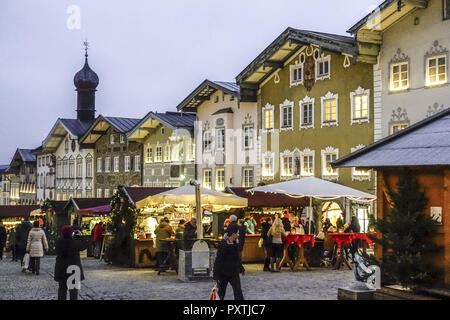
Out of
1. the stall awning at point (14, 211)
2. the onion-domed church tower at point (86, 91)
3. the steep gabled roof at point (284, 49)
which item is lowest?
the stall awning at point (14, 211)

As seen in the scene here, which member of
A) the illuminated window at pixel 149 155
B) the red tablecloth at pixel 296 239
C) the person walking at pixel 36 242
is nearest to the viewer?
the person walking at pixel 36 242

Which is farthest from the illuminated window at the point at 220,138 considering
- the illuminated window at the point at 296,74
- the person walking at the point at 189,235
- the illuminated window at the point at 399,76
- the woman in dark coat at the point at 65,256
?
the woman in dark coat at the point at 65,256

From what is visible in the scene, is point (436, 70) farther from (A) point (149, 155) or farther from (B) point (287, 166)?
(A) point (149, 155)

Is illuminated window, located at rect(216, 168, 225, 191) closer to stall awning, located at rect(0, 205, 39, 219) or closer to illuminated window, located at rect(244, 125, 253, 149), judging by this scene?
illuminated window, located at rect(244, 125, 253, 149)

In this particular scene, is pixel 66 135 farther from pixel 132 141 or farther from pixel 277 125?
pixel 277 125

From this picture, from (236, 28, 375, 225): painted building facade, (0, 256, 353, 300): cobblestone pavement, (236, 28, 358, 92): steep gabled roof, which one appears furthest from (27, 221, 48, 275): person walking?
(236, 28, 358, 92): steep gabled roof

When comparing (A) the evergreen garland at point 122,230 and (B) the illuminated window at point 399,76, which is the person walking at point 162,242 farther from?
(B) the illuminated window at point 399,76

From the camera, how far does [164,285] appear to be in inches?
670

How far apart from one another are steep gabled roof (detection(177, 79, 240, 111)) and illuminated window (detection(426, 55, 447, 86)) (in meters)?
12.0

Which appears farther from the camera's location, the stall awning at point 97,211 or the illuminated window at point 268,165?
the illuminated window at point 268,165

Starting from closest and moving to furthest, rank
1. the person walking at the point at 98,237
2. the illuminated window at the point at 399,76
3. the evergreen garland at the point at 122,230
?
1. the evergreen garland at the point at 122,230
2. the person walking at the point at 98,237
3. the illuminated window at the point at 399,76

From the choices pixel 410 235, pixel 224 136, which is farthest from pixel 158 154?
pixel 410 235

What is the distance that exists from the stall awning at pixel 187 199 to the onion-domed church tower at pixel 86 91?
42551 mm

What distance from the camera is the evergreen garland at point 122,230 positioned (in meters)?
22.6
